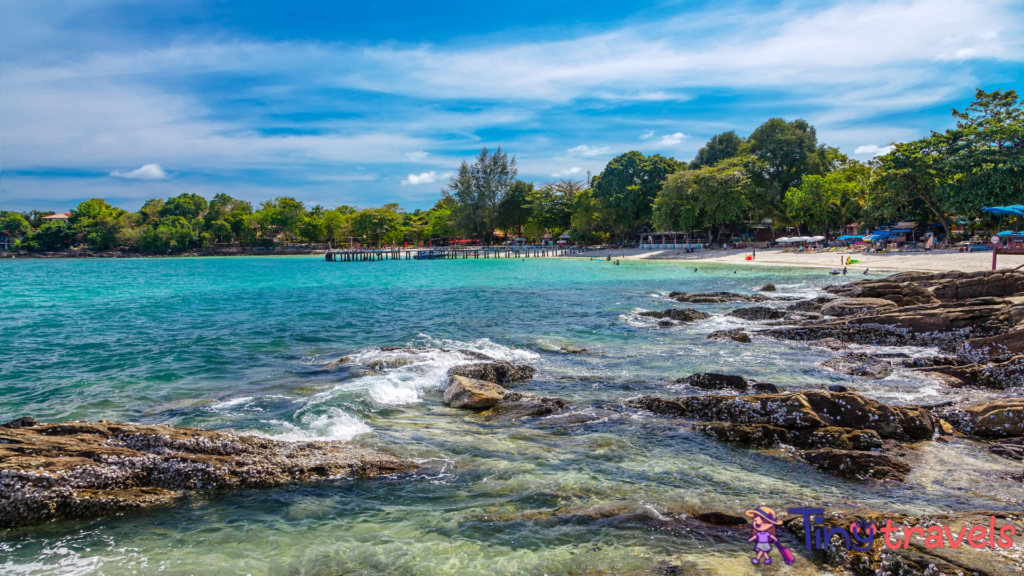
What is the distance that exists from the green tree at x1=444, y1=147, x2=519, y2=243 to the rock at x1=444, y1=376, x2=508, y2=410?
3356 inches

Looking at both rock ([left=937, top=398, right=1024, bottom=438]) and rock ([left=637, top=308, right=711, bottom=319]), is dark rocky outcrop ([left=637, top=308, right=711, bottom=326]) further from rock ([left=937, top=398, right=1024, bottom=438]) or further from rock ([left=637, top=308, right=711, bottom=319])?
rock ([left=937, top=398, right=1024, bottom=438])

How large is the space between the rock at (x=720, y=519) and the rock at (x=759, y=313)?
1571 cm

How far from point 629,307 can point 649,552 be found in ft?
66.2

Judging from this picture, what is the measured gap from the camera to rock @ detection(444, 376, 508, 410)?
31.6 feet

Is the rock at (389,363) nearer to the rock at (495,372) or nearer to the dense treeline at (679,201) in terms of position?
the rock at (495,372)

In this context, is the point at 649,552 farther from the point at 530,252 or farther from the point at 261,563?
the point at 530,252

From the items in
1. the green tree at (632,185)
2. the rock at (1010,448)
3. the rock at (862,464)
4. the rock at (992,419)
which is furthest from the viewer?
the green tree at (632,185)

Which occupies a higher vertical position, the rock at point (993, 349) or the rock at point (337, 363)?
the rock at point (993, 349)

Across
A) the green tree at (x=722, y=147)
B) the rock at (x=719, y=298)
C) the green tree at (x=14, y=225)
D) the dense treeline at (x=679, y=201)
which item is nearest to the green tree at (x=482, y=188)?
the dense treeline at (x=679, y=201)

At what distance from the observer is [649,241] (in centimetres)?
8150

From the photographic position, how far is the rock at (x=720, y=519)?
5.23 metres

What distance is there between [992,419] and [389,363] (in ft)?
36.6

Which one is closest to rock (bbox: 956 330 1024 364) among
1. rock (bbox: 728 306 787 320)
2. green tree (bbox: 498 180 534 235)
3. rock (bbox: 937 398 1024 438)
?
rock (bbox: 937 398 1024 438)

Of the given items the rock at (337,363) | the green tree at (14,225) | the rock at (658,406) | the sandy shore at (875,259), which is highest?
the green tree at (14,225)
